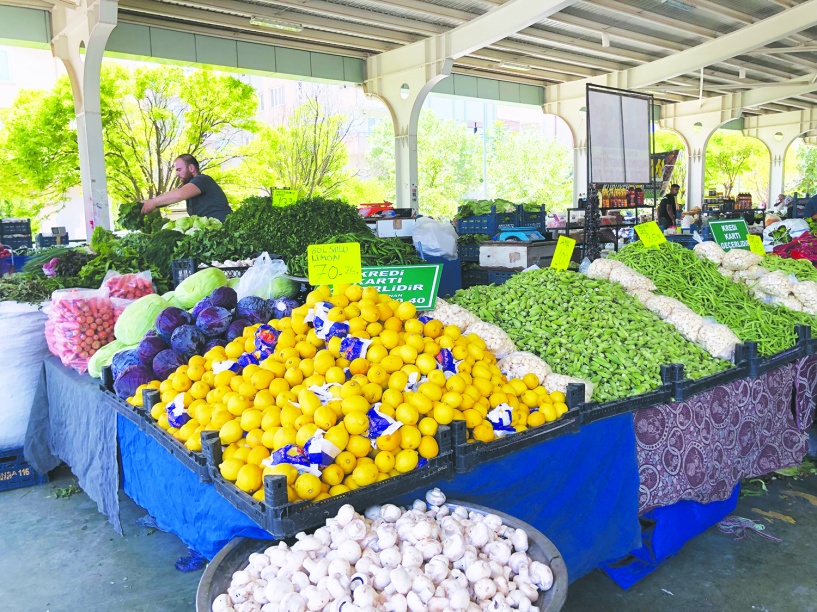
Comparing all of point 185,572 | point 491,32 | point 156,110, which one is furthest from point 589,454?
point 156,110

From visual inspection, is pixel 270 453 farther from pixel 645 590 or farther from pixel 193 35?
pixel 193 35

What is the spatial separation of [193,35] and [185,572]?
1076 centimetres

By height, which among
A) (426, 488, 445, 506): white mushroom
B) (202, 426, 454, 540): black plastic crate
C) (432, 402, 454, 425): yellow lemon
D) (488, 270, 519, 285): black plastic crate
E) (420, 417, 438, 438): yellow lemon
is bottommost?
(426, 488, 445, 506): white mushroom

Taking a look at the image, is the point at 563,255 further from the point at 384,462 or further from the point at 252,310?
the point at 384,462

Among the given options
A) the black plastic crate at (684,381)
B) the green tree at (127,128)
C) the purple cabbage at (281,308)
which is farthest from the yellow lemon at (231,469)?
the green tree at (127,128)

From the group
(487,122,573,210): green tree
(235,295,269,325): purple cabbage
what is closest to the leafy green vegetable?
(235,295,269,325): purple cabbage

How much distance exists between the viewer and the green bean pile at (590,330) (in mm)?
2703

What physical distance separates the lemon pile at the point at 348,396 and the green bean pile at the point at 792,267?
262cm

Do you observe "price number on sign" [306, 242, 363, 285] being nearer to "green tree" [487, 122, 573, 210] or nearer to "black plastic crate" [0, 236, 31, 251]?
"black plastic crate" [0, 236, 31, 251]

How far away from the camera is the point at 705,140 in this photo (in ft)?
66.1

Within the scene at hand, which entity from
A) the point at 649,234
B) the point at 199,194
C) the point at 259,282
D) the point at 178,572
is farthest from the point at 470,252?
the point at 178,572

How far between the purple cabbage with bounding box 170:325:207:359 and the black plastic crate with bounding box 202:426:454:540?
3.31ft

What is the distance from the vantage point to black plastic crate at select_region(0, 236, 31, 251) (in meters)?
9.05

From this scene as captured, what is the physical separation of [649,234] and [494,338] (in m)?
1.89
